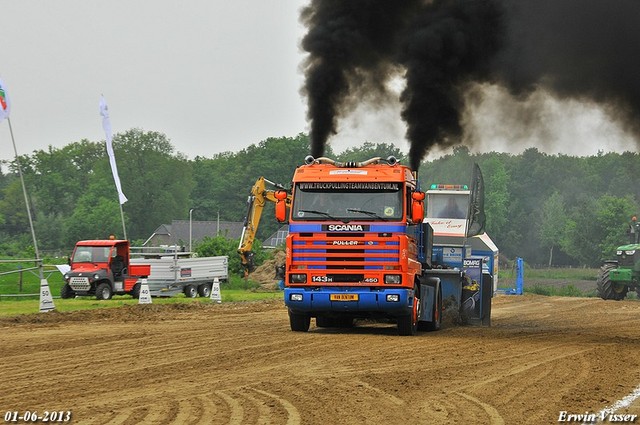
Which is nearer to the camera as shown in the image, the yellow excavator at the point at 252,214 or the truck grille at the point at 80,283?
the truck grille at the point at 80,283

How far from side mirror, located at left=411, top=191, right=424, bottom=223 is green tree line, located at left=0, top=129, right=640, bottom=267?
6225 centimetres

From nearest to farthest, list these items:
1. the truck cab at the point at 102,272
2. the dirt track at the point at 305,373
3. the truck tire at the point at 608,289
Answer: the dirt track at the point at 305,373, the truck cab at the point at 102,272, the truck tire at the point at 608,289

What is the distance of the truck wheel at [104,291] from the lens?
1505 inches

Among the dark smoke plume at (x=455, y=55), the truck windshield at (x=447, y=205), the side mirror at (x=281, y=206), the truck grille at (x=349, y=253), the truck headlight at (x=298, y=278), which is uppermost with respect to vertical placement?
the dark smoke plume at (x=455, y=55)

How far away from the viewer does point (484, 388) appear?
12.2 m

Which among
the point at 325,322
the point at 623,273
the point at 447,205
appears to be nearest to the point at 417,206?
the point at 325,322

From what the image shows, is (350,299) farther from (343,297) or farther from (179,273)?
(179,273)

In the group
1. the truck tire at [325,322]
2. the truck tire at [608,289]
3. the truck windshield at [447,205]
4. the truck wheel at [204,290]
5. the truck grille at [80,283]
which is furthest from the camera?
the truck tire at [608,289]

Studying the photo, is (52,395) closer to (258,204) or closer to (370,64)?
(370,64)

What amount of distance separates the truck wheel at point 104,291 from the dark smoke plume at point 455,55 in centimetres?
1510

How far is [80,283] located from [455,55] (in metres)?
20.6

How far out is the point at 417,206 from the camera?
20.5m

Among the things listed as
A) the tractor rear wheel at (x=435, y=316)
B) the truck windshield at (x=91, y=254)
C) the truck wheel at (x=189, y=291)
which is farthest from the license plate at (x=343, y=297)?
the truck wheel at (x=189, y=291)

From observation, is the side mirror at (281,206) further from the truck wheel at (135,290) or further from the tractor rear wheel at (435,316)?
the truck wheel at (135,290)
